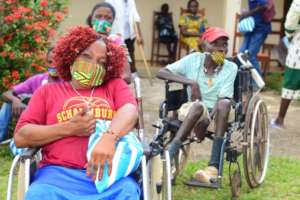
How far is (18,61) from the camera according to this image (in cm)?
638

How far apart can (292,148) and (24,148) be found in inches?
150

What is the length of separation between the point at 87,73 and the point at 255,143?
6.51 feet

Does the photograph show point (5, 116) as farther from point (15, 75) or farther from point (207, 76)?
point (207, 76)

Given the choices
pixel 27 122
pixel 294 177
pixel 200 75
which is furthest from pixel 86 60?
pixel 294 177

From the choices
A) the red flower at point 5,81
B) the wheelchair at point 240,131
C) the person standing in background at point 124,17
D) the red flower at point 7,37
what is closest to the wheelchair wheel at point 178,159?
the wheelchair at point 240,131

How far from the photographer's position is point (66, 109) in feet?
11.6

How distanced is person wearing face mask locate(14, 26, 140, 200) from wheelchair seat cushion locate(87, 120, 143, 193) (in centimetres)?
2

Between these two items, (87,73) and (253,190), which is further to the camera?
(253,190)

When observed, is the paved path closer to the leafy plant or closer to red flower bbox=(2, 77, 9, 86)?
the leafy plant

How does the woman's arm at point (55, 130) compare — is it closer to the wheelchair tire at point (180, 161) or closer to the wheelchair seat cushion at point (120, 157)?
the wheelchair seat cushion at point (120, 157)

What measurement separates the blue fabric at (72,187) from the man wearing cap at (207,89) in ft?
4.59

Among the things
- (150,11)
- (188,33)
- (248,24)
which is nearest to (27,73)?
(248,24)

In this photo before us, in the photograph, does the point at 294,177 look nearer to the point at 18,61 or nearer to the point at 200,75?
the point at 200,75

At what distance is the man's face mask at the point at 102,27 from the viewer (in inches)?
213
